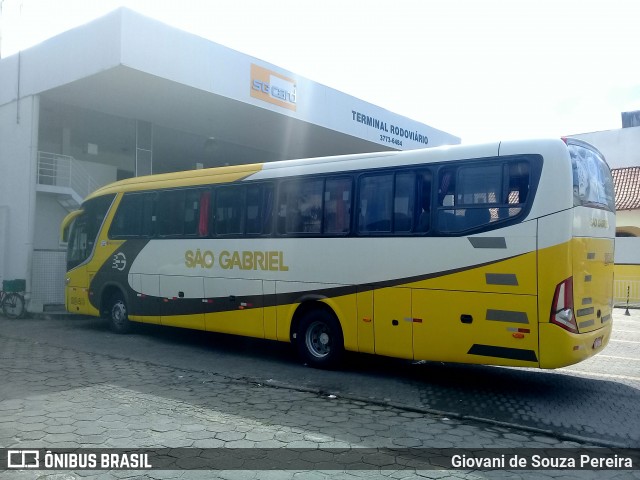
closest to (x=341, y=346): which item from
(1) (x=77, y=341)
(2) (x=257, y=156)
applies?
(1) (x=77, y=341)

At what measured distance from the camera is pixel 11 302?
1600 cm

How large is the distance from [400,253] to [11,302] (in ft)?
42.0

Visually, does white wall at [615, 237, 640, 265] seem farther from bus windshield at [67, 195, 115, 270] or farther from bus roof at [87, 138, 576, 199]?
bus windshield at [67, 195, 115, 270]

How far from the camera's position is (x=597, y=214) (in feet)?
24.9

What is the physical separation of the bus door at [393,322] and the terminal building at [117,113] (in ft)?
32.3

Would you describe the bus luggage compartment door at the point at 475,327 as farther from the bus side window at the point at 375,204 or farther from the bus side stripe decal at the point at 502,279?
the bus side window at the point at 375,204

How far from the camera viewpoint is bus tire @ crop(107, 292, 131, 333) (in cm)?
1280

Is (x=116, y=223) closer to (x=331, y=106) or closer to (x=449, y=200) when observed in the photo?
(x=449, y=200)

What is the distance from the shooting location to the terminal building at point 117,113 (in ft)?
49.5

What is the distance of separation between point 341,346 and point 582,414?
361 centimetres

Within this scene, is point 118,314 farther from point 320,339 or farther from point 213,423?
point 213,423

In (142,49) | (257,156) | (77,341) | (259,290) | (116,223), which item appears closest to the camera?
(259,290)

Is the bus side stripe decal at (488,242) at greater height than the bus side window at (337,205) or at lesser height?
lesser

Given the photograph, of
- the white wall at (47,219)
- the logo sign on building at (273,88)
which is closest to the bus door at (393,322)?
the logo sign on building at (273,88)
